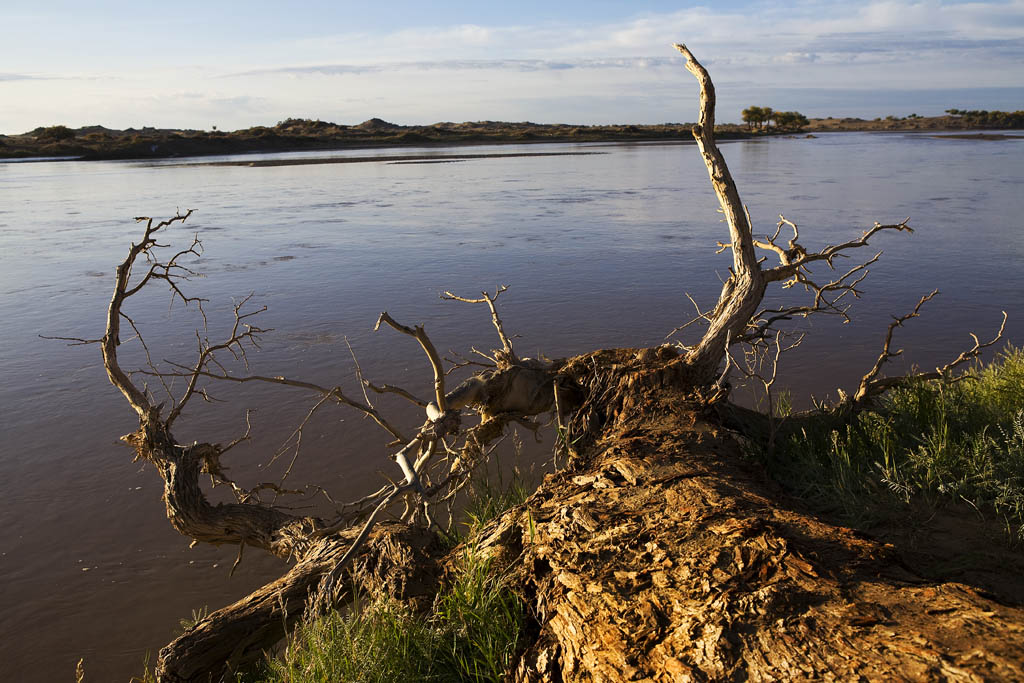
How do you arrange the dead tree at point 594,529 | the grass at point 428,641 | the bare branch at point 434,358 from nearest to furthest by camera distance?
the dead tree at point 594,529
the grass at point 428,641
the bare branch at point 434,358

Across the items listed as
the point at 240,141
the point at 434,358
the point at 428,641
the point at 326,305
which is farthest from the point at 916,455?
the point at 240,141

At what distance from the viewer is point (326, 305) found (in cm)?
988

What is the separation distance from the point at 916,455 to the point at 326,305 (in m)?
7.57

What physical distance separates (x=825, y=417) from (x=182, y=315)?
8096mm

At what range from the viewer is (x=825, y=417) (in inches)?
181

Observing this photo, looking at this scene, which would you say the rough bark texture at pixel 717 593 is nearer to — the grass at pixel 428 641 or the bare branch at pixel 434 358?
the grass at pixel 428 641

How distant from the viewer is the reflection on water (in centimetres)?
459

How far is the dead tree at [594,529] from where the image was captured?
2.39 meters

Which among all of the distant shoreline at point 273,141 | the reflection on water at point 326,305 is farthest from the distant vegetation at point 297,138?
the reflection on water at point 326,305

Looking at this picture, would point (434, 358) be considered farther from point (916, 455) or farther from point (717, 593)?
point (916, 455)

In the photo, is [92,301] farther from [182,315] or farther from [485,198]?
[485,198]

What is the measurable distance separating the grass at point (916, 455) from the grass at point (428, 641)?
1.85m

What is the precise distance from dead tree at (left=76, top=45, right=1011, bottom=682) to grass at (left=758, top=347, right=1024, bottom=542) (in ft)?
0.94

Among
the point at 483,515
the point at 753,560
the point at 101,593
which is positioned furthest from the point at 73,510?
the point at 753,560
